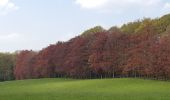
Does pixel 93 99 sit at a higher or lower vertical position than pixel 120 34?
lower

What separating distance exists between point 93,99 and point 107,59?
7018 cm

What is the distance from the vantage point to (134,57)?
3433 inches

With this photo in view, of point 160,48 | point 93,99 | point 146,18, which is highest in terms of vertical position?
point 146,18

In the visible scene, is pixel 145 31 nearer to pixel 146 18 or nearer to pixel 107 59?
pixel 107 59

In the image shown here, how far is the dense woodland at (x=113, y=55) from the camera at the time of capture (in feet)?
262

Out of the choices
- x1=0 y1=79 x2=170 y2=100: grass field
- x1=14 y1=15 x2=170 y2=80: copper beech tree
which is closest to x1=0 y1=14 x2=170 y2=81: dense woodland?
x1=14 y1=15 x2=170 y2=80: copper beech tree

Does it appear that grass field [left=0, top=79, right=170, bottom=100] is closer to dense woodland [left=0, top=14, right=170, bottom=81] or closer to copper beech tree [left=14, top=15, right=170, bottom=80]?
copper beech tree [left=14, top=15, right=170, bottom=80]

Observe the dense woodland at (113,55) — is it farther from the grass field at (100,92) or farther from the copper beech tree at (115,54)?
the grass field at (100,92)

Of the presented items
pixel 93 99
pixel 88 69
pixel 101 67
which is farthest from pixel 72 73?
pixel 93 99

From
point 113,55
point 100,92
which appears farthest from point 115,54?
point 100,92

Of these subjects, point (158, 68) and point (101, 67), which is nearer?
point (158, 68)

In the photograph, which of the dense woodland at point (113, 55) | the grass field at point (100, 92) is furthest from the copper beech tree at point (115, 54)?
the grass field at point (100, 92)

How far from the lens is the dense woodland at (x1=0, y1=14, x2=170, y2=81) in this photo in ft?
262

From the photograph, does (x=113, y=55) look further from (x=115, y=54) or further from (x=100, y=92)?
(x=100, y=92)
